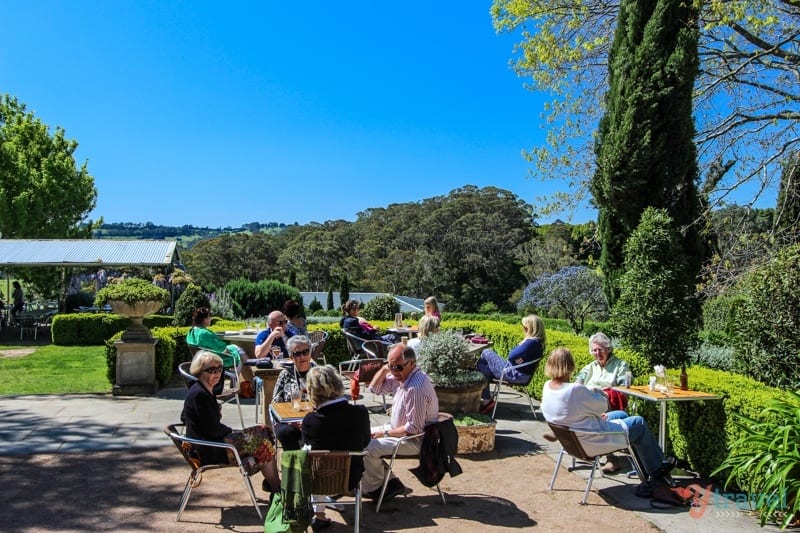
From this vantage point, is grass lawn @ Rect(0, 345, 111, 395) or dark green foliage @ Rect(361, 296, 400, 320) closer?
grass lawn @ Rect(0, 345, 111, 395)

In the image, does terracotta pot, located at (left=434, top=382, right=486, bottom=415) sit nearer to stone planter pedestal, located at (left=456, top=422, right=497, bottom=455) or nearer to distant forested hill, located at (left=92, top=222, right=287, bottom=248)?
stone planter pedestal, located at (left=456, top=422, right=497, bottom=455)

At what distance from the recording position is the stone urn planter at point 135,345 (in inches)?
316

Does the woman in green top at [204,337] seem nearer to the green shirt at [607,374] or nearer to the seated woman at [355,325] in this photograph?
the seated woman at [355,325]

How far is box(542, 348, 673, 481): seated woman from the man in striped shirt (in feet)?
2.94

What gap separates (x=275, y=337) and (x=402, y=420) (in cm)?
285

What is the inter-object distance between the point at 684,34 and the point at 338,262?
42.3m

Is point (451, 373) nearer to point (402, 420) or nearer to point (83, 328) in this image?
point (402, 420)

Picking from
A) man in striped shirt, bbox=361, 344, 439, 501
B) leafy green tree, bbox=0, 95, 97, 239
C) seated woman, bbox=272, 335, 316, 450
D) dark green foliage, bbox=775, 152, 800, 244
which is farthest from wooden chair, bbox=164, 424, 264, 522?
leafy green tree, bbox=0, 95, 97, 239

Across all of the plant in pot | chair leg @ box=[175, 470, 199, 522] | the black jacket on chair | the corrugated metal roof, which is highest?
the corrugated metal roof

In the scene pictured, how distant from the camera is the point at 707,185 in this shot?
10.3 meters

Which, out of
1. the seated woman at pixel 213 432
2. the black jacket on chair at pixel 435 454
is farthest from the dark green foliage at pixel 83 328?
the black jacket on chair at pixel 435 454

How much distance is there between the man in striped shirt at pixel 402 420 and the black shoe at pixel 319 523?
1.28 ft

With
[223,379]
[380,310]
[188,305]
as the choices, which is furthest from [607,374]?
[188,305]

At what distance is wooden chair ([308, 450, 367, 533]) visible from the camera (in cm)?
362
